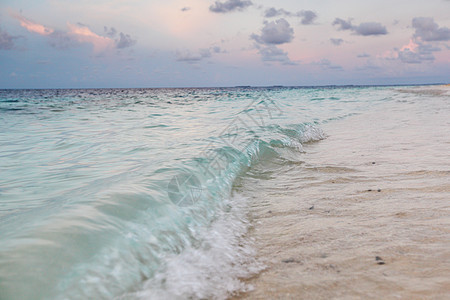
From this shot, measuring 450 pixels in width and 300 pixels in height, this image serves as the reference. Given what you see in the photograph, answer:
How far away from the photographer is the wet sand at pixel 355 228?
148 cm

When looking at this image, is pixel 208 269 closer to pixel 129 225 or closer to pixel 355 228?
pixel 129 225

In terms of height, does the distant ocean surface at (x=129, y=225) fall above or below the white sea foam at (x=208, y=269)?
above

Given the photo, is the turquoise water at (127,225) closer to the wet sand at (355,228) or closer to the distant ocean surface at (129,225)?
the distant ocean surface at (129,225)

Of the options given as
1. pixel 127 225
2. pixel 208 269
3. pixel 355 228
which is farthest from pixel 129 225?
pixel 355 228

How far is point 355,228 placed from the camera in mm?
2115

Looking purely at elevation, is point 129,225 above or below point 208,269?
above

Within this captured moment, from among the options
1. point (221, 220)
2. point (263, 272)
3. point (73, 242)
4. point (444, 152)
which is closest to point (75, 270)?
point (73, 242)

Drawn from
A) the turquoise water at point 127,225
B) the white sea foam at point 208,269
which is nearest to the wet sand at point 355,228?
the white sea foam at point 208,269

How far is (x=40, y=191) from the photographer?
10.1ft

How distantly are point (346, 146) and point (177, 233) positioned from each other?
Result: 416cm

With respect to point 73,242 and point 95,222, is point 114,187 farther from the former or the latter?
point 73,242

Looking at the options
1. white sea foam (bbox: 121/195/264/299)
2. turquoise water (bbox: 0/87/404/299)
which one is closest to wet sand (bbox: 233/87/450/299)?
white sea foam (bbox: 121/195/264/299)

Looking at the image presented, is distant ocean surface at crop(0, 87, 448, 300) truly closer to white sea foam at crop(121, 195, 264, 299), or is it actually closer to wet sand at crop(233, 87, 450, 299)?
white sea foam at crop(121, 195, 264, 299)

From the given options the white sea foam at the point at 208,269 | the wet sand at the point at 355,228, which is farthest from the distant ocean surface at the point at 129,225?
the wet sand at the point at 355,228
